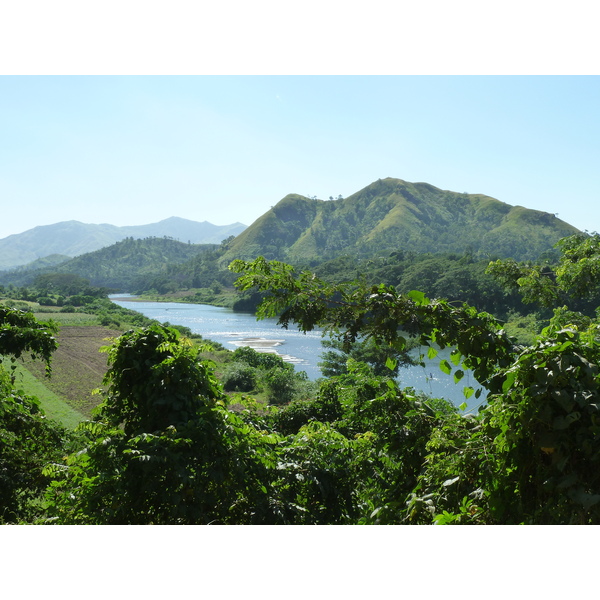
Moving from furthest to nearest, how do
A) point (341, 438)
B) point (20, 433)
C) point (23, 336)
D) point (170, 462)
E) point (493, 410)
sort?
point (20, 433) < point (23, 336) < point (341, 438) < point (170, 462) < point (493, 410)

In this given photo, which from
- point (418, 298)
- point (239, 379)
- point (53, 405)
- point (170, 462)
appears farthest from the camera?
point (239, 379)

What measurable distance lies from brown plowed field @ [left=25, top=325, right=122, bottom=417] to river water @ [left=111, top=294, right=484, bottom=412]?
6937 mm

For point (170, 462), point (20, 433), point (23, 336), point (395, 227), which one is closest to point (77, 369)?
point (20, 433)

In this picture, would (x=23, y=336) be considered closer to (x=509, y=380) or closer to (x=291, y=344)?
(x=509, y=380)

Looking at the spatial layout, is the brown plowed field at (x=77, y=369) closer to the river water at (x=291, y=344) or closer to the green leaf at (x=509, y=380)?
the river water at (x=291, y=344)

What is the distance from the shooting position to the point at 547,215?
418ft

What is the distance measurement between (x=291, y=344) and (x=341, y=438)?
113 ft

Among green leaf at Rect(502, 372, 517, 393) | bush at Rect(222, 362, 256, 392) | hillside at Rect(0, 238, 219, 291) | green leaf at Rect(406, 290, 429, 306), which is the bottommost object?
bush at Rect(222, 362, 256, 392)

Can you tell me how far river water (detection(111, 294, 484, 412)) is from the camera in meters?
22.0

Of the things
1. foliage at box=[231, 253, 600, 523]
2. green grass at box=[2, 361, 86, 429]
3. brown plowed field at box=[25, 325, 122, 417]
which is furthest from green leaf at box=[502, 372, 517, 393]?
green grass at box=[2, 361, 86, 429]

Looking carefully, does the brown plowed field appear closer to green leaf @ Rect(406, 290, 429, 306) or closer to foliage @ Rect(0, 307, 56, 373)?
foliage @ Rect(0, 307, 56, 373)

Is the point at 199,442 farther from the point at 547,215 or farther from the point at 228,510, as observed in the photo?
the point at 547,215

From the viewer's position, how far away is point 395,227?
129m

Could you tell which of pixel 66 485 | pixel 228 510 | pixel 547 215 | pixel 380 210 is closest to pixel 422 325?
pixel 228 510
